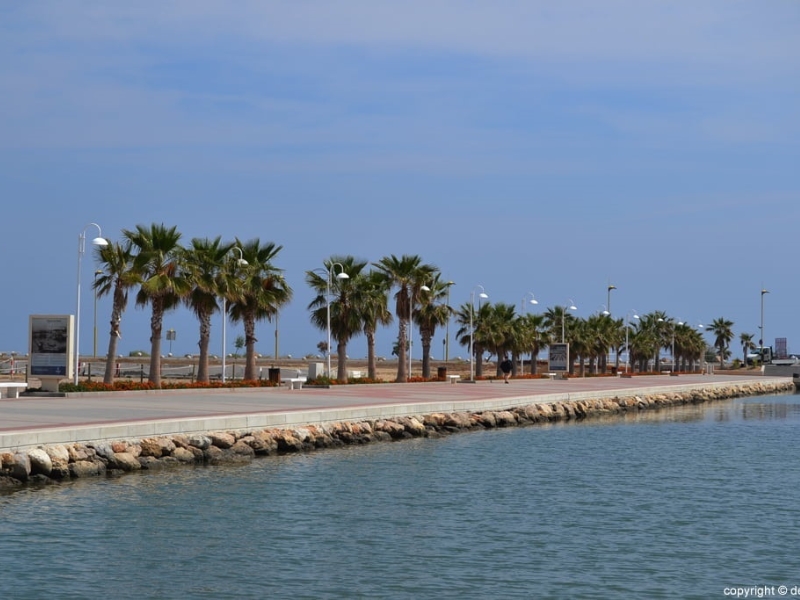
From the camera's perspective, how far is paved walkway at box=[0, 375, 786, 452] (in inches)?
938

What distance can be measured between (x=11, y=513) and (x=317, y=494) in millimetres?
5683

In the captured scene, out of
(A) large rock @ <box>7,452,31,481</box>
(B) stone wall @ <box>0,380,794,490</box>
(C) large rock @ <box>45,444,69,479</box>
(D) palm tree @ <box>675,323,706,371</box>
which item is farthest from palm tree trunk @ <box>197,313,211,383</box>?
(D) palm tree @ <box>675,323,706,371</box>

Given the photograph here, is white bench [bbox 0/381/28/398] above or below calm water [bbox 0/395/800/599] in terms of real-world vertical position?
above

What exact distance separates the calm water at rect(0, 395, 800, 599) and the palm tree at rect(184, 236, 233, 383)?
1996cm

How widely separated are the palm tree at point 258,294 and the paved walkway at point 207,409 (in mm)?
4979

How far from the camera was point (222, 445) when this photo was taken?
26.4m

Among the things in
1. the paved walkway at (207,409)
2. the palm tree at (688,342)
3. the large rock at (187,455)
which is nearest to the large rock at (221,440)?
the paved walkway at (207,409)

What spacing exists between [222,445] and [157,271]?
19.1m

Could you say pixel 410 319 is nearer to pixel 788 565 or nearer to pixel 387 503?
pixel 387 503

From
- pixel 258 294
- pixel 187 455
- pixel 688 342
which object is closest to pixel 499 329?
pixel 258 294

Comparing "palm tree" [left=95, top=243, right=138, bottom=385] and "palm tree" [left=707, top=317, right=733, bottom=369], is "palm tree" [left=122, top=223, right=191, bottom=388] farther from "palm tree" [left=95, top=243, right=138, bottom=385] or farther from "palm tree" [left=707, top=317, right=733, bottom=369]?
"palm tree" [left=707, top=317, right=733, bottom=369]

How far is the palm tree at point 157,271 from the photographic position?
4331 centimetres

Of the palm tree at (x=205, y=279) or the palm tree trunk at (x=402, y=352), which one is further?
the palm tree trunk at (x=402, y=352)

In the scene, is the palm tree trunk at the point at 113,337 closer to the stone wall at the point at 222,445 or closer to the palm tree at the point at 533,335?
the stone wall at the point at 222,445
